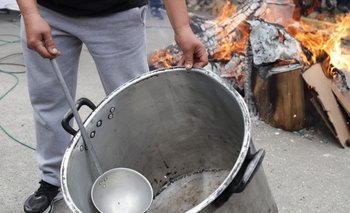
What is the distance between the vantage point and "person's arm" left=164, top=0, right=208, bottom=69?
1993 millimetres

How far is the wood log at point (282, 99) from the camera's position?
344 centimetres

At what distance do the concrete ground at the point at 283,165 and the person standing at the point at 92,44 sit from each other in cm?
66

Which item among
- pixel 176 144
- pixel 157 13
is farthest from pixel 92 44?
pixel 157 13

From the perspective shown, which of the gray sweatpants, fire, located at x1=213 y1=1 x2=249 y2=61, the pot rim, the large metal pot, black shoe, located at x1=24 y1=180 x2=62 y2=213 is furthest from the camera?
fire, located at x1=213 y1=1 x2=249 y2=61

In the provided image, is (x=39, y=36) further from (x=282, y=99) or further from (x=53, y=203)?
(x=282, y=99)

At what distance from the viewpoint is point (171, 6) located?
2078 mm

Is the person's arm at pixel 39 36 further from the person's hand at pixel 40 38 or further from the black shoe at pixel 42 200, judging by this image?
the black shoe at pixel 42 200

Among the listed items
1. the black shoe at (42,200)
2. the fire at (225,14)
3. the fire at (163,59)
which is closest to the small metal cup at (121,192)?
the black shoe at (42,200)

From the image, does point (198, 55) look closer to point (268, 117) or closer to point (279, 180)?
point (279, 180)

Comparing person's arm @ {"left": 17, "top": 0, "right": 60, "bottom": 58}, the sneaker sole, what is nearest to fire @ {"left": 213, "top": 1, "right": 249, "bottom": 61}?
the sneaker sole

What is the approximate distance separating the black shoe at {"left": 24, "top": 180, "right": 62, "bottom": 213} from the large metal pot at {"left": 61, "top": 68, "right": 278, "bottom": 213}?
→ 0.63m

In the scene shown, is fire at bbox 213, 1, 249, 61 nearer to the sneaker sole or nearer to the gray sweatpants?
the gray sweatpants

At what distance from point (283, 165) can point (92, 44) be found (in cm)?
161

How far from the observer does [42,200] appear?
2.59m
